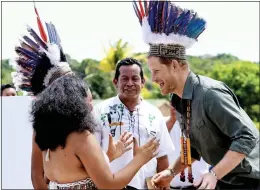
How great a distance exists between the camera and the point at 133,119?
4.49m

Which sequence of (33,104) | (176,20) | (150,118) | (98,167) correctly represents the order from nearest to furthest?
1. (98,167)
2. (33,104)
3. (176,20)
4. (150,118)

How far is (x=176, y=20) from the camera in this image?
300 cm

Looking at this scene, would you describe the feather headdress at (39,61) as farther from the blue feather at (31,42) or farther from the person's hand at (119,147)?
the person's hand at (119,147)

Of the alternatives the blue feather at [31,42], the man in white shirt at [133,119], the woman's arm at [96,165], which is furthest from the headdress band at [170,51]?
the man in white shirt at [133,119]

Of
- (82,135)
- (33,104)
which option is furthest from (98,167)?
(33,104)

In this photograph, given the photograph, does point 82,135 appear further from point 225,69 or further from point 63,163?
point 225,69

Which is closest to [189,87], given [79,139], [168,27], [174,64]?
[174,64]

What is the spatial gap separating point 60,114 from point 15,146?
2.51m

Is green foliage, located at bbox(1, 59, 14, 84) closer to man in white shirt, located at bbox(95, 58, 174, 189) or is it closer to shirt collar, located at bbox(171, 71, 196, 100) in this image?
man in white shirt, located at bbox(95, 58, 174, 189)

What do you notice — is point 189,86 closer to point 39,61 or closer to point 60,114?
point 60,114

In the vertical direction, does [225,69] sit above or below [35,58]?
below

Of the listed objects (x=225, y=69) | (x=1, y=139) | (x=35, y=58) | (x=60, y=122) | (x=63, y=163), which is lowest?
(x=225, y=69)

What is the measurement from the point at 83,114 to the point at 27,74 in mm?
831

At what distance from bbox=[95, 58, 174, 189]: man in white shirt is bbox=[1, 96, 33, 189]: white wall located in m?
0.91
